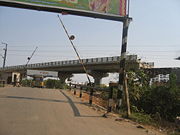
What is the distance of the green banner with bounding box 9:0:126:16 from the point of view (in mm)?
12906

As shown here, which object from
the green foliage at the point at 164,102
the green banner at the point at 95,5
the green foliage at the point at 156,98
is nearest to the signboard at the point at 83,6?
the green banner at the point at 95,5

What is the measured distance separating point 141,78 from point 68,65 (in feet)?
159

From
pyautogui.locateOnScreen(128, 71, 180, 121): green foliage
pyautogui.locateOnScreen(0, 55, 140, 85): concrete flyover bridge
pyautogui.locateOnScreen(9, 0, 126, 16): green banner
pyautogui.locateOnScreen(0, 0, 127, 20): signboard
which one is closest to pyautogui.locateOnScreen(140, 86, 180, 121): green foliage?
pyautogui.locateOnScreen(128, 71, 180, 121): green foliage

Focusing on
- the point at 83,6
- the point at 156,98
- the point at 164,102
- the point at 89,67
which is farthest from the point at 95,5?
the point at 89,67

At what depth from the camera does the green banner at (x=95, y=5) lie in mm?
12906

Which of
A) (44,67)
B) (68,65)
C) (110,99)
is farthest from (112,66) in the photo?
(110,99)

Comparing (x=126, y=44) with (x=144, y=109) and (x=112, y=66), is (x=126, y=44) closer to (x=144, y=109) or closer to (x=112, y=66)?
(x=144, y=109)

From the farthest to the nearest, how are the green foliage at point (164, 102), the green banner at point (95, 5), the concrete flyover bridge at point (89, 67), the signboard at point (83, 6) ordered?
the concrete flyover bridge at point (89, 67), the green banner at point (95, 5), the signboard at point (83, 6), the green foliage at point (164, 102)

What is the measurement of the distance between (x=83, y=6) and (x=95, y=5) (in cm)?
76

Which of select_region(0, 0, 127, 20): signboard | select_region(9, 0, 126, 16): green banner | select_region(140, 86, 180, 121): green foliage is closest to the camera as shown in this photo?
select_region(140, 86, 180, 121): green foliage

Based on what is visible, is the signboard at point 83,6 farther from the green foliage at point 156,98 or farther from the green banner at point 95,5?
the green foliage at point 156,98

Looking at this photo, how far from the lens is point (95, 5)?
13.4 metres

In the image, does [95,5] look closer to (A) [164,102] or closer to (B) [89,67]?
(A) [164,102]

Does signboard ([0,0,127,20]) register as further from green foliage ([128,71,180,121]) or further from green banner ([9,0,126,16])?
green foliage ([128,71,180,121])
